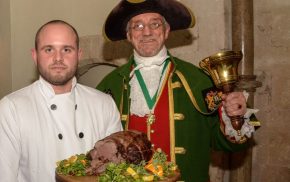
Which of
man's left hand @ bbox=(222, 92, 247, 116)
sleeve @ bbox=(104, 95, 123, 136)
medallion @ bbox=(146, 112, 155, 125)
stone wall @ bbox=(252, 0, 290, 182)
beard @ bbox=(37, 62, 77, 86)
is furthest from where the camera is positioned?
stone wall @ bbox=(252, 0, 290, 182)

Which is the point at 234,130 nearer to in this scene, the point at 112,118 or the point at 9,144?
the point at 112,118

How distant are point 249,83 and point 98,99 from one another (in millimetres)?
1100

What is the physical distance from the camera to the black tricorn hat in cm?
320

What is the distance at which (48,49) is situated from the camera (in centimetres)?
238

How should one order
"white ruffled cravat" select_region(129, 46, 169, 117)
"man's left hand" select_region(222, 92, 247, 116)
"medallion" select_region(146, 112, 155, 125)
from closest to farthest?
"man's left hand" select_region(222, 92, 247, 116), "medallion" select_region(146, 112, 155, 125), "white ruffled cravat" select_region(129, 46, 169, 117)

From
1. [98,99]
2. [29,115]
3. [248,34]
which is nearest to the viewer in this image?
[29,115]

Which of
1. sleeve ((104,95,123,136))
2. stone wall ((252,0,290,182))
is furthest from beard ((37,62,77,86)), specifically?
stone wall ((252,0,290,182))

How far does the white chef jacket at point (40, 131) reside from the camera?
2.25 metres

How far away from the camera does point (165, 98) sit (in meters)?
3.10

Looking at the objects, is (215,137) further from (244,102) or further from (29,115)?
(29,115)

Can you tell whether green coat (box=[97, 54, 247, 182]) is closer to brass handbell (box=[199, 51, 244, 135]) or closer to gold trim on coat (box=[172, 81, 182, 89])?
gold trim on coat (box=[172, 81, 182, 89])

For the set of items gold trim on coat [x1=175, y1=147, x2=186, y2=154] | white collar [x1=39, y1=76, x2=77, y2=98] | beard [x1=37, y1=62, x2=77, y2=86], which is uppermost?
beard [x1=37, y1=62, x2=77, y2=86]

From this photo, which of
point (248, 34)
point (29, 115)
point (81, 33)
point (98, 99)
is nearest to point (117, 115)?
point (98, 99)

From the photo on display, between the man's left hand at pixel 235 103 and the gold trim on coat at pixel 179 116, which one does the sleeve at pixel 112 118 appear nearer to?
the gold trim on coat at pixel 179 116
